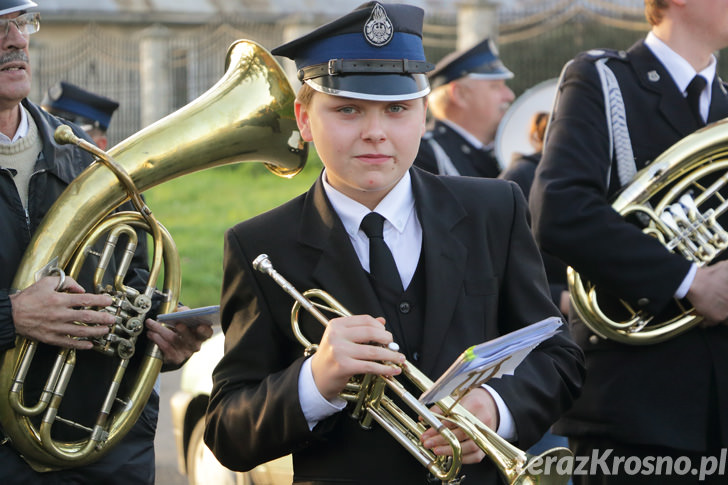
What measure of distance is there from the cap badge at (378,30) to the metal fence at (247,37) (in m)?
14.0

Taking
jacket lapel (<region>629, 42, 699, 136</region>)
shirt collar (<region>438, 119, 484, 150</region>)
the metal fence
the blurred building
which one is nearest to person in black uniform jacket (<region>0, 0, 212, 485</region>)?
jacket lapel (<region>629, 42, 699, 136</region>)

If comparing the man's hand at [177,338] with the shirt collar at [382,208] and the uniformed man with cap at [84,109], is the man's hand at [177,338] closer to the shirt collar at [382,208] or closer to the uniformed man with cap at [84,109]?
the shirt collar at [382,208]

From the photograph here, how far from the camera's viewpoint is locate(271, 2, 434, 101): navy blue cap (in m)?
2.68

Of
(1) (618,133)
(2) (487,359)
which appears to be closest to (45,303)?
(2) (487,359)

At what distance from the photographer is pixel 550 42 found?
17062mm

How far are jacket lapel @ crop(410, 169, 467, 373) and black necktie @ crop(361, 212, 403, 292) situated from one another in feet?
0.28

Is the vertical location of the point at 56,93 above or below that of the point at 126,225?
below

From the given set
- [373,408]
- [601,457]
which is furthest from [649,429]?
[373,408]

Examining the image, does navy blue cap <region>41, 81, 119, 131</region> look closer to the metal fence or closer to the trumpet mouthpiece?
the trumpet mouthpiece

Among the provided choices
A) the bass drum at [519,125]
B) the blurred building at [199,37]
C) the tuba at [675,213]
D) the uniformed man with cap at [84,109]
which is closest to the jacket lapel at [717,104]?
the tuba at [675,213]

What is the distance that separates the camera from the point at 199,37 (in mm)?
19094

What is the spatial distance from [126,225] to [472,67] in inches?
130

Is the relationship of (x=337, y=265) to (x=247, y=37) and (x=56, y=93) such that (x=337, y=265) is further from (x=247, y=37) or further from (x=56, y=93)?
(x=247, y=37)

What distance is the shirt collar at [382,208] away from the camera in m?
2.83
